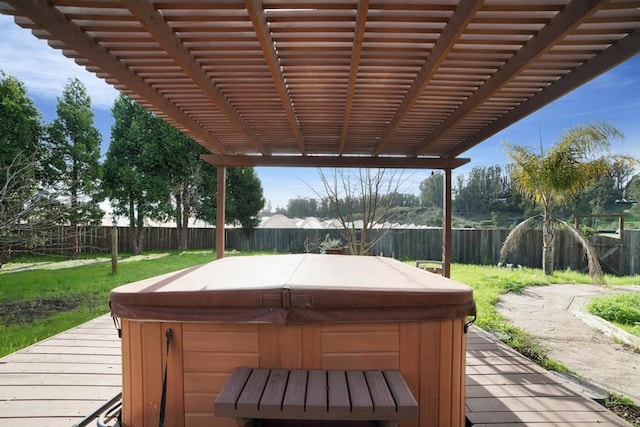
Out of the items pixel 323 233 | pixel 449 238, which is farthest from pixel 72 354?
pixel 323 233

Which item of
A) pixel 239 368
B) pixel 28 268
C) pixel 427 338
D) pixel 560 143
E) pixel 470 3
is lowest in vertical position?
pixel 28 268

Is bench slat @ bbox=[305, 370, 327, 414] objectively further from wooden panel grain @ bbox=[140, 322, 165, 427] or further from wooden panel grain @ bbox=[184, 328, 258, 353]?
wooden panel grain @ bbox=[140, 322, 165, 427]

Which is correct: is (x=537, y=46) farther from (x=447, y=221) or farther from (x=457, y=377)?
(x=447, y=221)

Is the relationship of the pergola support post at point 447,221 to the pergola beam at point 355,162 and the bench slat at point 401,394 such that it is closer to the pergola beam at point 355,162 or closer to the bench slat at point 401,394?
the pergola beam at point 355,162

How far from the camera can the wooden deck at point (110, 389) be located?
213cm

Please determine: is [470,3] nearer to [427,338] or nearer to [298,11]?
[298,11]

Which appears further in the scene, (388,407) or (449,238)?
(449,238)

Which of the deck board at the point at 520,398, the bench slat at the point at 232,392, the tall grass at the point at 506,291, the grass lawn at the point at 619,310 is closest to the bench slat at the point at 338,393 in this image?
the bench slat at the point at 232,392

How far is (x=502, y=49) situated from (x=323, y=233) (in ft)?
37.5

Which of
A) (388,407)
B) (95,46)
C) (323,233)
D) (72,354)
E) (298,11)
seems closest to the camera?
(388,407)

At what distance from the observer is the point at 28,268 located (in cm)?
911

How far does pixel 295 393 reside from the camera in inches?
55.0

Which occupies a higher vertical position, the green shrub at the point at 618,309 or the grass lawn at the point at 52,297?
the grass lawn at the point at 52,297

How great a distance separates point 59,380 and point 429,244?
11799mm
